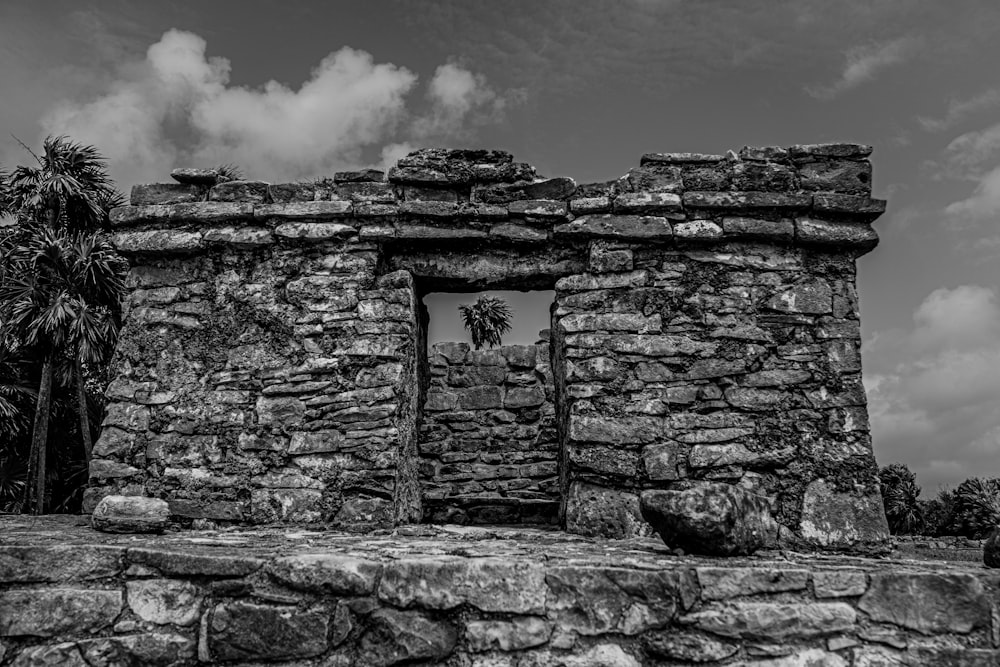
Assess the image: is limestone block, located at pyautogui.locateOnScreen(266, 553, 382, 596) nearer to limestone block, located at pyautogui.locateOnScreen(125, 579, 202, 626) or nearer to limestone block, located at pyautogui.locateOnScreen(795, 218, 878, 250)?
limestone block, located at pyautogui.locateOnScreen(125, 579, 202, 626)

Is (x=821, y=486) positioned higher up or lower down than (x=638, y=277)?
lower down

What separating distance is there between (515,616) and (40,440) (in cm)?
1246

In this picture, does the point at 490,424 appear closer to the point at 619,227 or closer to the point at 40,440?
the point at 619,227

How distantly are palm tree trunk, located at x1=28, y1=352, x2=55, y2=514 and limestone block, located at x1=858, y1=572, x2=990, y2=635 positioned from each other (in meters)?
12.8

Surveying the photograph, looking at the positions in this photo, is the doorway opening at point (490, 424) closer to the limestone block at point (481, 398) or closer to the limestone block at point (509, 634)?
the limestone block at point (481, 398)

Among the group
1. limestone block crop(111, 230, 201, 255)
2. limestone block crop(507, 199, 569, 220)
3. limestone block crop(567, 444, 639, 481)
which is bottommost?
limestone block crop(567, 444, 639, 481)

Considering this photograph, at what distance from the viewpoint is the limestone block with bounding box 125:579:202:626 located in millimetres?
3039

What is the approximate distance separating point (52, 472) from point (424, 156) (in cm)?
1216

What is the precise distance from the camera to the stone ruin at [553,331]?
16.3ft

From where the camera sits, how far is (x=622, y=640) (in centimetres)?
284

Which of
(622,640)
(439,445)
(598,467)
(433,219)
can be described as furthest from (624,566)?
(439,445)

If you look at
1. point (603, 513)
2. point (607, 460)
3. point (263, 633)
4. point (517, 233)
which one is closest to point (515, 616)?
point (263, 633)

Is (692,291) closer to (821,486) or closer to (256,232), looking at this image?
(821,486)

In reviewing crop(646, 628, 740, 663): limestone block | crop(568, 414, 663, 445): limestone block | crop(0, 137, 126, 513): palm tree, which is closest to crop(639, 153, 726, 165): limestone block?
crop(568, 414, 663, 445): limestone block
